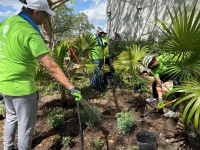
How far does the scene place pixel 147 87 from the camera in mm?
5621

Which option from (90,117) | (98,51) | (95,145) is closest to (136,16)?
(98,51)

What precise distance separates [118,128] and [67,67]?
146 centimetres

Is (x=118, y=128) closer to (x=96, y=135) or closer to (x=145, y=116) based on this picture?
(x=96, y=135)

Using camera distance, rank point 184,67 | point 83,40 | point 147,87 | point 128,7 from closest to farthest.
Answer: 1. point 184,67
2. point 83,40
3. point 147,87
4. point 128,7

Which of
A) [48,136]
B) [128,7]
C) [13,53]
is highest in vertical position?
[128,7]

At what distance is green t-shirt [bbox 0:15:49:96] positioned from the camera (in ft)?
7.20

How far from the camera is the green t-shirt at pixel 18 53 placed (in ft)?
7.20

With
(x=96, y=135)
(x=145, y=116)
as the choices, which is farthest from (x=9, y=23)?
(x=145, y=116)

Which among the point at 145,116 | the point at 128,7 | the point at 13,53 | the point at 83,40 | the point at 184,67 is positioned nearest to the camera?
the point at 13,53

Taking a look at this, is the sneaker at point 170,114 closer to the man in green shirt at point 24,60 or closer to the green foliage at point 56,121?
the green foliage at point 56,121

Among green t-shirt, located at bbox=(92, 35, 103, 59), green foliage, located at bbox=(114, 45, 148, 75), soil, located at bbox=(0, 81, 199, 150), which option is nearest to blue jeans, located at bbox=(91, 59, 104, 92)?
green t-shirt, located at bbox=(92, 35, 103, 59)

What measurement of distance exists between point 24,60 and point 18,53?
0.32 ft

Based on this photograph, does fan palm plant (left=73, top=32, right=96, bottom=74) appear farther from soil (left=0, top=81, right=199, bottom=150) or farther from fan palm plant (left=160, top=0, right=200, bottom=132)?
fan palm plant (left=160, top=0, right=200, bottom=132)

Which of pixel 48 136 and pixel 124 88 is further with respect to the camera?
pixel 124 88
